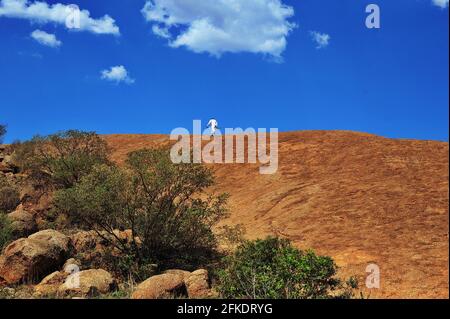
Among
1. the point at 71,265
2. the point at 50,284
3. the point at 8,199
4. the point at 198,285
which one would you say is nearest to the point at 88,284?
the point at 50,284

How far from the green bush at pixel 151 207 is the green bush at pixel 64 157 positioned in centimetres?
589

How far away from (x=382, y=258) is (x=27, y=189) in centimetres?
1556

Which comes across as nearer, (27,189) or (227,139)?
(27,189)

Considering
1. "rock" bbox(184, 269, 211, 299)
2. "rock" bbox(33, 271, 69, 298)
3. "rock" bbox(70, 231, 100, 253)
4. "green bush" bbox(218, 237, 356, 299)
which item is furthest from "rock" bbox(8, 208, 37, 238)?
"green bush" bbox(218, 237, 356, 299)

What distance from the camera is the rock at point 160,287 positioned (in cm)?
1070

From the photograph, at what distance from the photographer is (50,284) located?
12.8m

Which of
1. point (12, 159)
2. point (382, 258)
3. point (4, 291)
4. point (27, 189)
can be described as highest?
point (12, 159)

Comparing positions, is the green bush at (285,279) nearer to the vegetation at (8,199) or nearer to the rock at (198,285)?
the rock at (198,285)

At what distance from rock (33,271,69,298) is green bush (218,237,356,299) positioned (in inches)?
171

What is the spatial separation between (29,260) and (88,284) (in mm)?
2935

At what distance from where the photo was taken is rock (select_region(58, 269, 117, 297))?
37.8ft
